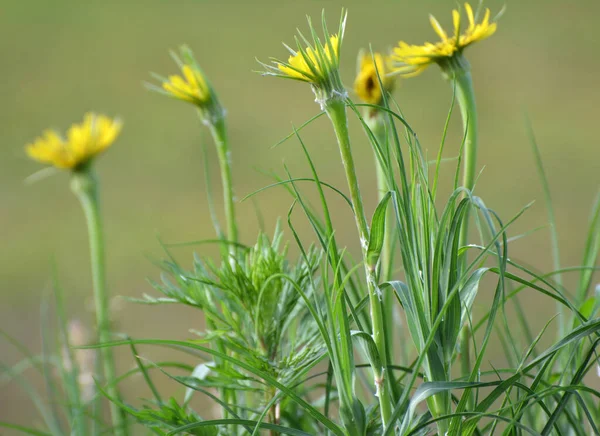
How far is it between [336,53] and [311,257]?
0.10 m

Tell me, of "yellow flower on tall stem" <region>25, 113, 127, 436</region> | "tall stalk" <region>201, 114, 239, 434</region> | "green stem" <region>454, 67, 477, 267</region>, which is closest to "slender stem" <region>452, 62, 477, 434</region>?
"green stem" <region>454, 67, 477, 267</region>

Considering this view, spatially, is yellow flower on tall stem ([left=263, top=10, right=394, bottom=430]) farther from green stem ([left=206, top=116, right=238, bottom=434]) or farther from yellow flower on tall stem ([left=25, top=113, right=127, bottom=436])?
yellow flower on tall stem ([left=25, top=113, right=127, bottom=436])

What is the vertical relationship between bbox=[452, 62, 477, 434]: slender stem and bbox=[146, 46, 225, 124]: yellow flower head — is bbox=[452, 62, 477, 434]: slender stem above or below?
below

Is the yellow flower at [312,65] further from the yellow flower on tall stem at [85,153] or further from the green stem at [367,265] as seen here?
the yellow flower on tall stem at [85,153]

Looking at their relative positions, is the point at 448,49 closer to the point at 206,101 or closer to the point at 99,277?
the point at 206,101

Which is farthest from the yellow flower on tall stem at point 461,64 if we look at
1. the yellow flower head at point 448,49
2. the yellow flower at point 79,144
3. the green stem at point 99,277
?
the yellow flower at point 79,144

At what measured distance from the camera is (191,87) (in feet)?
1.24

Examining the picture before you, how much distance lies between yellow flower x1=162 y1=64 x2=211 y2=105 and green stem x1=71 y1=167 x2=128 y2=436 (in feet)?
0.48

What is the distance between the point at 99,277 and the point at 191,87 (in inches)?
6.1

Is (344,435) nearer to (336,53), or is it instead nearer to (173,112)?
(336,53)

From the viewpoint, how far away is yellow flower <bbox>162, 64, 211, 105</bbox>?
361 millimetres

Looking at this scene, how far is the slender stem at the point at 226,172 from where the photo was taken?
1.15ft

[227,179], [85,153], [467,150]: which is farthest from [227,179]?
[85,153]

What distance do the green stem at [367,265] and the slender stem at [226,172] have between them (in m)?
0.12
